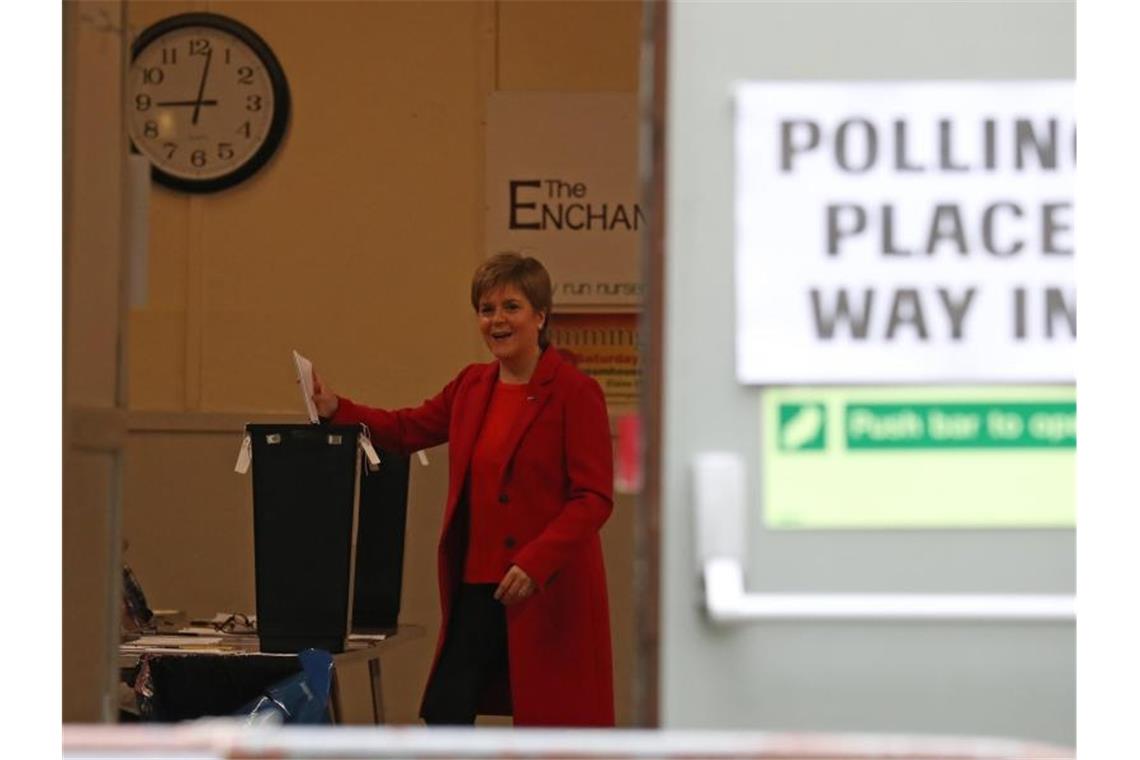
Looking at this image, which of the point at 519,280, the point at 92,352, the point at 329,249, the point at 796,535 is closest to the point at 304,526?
the point at 519,280

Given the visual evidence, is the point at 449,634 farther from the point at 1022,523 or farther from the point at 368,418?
the point at 1022,523

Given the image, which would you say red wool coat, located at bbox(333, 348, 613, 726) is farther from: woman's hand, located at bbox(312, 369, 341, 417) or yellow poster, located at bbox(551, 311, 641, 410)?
yellow poster, located at bbox(551, 311, 641, 410)

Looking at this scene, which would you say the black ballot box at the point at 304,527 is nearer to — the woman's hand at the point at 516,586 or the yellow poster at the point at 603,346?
the woman's hand at the point at 516,586

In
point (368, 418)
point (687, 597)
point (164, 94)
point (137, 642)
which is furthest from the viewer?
point (164, 94)

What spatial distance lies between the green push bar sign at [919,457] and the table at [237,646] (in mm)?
2014

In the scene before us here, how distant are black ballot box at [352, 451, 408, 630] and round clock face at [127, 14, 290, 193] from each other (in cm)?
208

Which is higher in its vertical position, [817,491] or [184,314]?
[184,314]

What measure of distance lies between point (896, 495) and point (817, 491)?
0.34ft

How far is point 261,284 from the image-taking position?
260 inches

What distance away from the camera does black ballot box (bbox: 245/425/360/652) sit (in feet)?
14.0

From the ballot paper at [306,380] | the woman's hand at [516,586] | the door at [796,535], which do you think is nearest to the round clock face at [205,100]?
the ballot paper at [306,380]

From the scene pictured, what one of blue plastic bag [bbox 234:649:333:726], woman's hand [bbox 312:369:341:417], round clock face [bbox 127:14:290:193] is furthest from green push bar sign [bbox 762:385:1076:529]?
round clock face [bbox 127:14:290:193]

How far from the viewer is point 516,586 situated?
13.5ft
